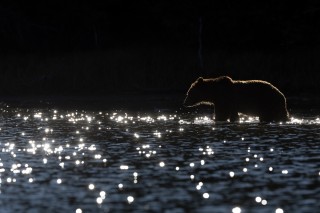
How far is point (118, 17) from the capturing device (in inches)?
2817

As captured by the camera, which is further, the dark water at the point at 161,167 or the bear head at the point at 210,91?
the bear head at the point at 210,91

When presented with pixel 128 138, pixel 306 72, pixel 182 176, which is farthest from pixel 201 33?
pixel 182 176

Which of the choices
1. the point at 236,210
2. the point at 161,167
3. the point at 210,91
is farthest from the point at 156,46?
the point at 236,210

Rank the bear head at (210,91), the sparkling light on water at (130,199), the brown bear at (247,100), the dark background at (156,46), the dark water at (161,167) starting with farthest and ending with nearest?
the dark background at (156,46), the bear head at (210,91), the brown bear at (247,100), the sparkling light on water at (130,199), the dark water at (161,167)

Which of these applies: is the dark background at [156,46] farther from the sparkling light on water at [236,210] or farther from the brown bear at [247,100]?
the sparkling light on water at [236,210]

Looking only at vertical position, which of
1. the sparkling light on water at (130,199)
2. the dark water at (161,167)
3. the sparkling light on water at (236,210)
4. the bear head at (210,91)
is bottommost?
the dark water at (161,167)

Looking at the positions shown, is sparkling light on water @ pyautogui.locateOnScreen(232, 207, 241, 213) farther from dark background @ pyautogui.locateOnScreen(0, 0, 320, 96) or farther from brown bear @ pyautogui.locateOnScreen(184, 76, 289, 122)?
dark background @ pyautogui.locateOnScreen(0, 0, 320, 96)

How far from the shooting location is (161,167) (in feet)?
64.4

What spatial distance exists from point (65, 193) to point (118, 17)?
184 feet

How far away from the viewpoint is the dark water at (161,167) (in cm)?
1517

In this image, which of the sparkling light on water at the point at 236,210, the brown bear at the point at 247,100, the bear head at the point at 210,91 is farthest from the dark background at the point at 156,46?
the sparkling light on water at the point at 236,210

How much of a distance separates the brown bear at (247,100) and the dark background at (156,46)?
1845 cm

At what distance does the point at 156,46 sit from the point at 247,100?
3352cm

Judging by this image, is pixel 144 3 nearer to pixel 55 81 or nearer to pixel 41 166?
pixel 55 81
